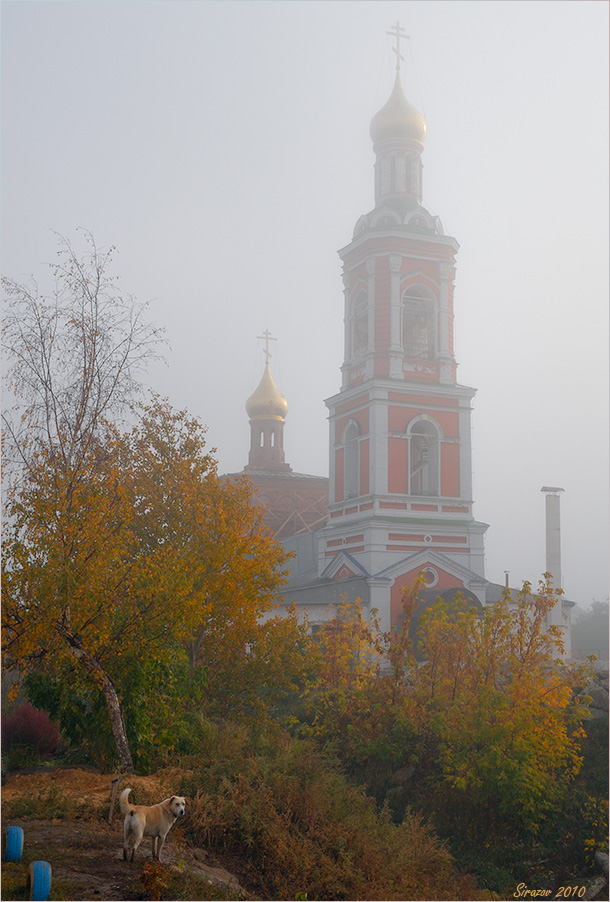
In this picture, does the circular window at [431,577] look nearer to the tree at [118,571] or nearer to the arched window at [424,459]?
the arched window at [424,459]

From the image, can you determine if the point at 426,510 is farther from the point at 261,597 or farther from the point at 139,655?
the point at 139,655

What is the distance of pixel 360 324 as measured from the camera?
87.1 ft

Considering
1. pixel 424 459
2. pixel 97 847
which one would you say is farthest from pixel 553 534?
pixel 97 847

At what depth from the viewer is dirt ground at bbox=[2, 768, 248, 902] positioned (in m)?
7.20

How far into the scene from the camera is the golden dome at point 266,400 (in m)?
39.0

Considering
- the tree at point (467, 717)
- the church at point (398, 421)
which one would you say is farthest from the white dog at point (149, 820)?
the church at point (398, 421)

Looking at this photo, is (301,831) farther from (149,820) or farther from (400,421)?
(400,421)

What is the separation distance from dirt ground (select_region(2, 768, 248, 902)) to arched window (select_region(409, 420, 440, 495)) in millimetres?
16194

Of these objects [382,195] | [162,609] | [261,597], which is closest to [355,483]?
[382,195]

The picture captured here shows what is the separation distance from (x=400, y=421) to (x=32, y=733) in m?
13.5

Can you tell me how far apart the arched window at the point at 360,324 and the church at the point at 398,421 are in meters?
0.03

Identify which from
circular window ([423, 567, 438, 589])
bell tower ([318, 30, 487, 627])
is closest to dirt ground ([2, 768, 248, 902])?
bell tower ([318, 30, 487, 627])

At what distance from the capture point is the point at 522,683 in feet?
→ 42.0

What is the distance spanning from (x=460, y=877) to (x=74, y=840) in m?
5.55
